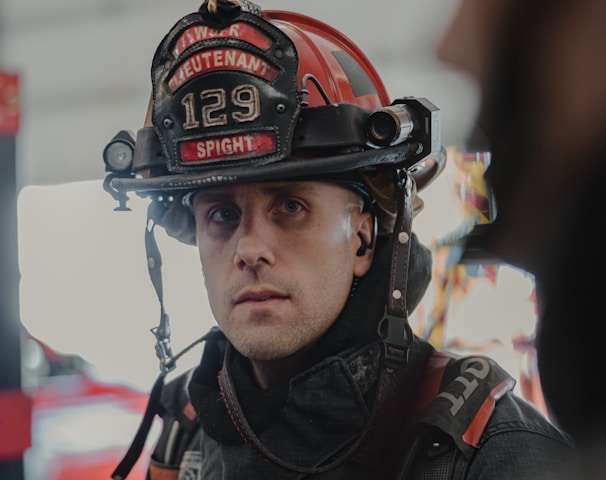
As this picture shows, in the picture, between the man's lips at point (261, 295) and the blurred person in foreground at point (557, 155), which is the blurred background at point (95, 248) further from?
the blurred person in foreground at point (557, 155)

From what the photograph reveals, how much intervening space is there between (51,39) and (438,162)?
485cm

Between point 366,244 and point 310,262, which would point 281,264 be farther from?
point 366,244

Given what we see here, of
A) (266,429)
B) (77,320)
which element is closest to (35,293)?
(77,320)

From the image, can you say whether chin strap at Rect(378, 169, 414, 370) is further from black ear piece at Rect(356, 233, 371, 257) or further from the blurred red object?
the blurred red object

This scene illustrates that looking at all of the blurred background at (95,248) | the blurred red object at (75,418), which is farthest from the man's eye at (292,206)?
the blurred red object at (75,418)

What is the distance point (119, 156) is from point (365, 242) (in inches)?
21.2

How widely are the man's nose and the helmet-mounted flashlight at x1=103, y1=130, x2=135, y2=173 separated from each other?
0.29 meters

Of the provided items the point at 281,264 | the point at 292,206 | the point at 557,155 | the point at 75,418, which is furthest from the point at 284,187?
the point at 75,418

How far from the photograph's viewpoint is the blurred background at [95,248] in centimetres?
273

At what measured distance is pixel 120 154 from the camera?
1.62 m

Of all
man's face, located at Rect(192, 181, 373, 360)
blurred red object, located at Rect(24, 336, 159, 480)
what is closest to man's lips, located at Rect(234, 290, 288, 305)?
man's face, located at Rect(192, 181, 373, 360)

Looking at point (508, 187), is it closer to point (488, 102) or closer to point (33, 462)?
point (488, 102)

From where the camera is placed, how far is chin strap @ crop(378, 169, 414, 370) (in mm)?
1402

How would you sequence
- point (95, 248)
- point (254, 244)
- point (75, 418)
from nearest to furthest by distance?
point (254, 244) → point (95, 248) → point (75, 418)
